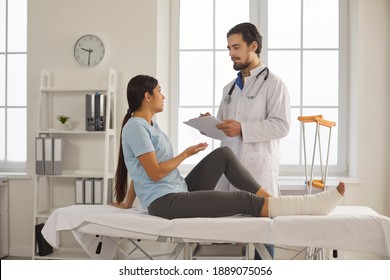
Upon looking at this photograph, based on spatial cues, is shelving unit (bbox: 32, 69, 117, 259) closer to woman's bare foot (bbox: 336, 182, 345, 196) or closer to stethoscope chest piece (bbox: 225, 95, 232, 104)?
stethoscope chest piece (bbox: 225, 95, 232, 104)

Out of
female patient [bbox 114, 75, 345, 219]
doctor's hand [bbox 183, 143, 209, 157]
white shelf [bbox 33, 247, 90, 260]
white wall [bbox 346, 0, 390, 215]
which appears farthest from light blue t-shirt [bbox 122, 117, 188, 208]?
white wall [bbox 346, 0, 390, 215]

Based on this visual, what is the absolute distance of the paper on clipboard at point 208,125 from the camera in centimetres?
251

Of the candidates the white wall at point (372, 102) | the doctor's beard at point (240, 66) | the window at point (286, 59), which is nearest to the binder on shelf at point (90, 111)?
the window at point (286, 59)

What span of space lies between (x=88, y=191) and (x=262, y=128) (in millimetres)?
1644

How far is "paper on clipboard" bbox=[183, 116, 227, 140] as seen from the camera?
251 centimetres

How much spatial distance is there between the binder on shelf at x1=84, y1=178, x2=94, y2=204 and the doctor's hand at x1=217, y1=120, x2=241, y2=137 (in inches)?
59.4

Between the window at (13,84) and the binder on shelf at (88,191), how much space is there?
866 mm

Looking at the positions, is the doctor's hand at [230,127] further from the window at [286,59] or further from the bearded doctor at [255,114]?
the window at [286,59]

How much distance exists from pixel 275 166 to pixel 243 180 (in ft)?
1.22

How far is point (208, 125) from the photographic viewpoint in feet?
8.49

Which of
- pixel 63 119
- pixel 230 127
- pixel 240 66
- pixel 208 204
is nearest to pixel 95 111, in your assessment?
pixel 63 119

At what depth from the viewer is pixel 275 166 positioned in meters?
2.72

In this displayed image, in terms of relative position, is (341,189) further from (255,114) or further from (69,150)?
(69,150)

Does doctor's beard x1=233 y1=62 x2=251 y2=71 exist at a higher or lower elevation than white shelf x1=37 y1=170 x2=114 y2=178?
higher
